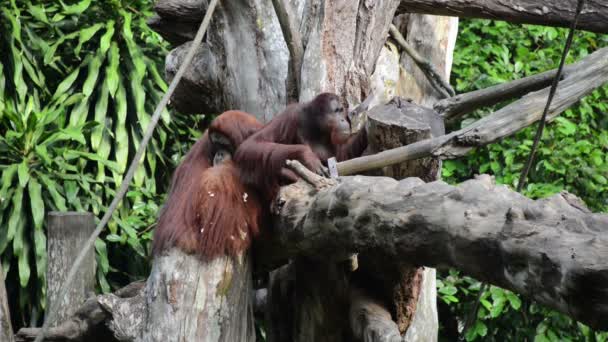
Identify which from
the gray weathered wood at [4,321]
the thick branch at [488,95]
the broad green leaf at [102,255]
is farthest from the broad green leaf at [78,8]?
the thick branch at [488,95]

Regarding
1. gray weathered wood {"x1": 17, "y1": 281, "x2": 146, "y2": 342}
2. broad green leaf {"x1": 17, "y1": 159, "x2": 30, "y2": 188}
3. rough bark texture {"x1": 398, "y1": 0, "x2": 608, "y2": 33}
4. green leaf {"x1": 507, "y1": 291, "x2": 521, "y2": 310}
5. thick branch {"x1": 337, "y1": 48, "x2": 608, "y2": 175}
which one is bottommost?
green leaf {"x1": 507, "y1": 291, "x2": 521, "y2": 310}

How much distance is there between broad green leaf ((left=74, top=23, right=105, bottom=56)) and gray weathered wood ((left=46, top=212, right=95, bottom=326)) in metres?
Answer: 2.86

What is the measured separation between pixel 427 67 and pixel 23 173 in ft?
11.0

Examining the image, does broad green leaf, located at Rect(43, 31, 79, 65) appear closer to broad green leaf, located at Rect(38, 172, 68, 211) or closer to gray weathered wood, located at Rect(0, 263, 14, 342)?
broad green leaf, located at Rect(38, 172, 68, 211)

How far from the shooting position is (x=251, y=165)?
12.4 ft

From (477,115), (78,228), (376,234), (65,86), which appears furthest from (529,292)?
(65,86)

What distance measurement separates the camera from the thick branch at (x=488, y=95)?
3875mm

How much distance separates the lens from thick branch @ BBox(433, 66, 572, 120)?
388 cm

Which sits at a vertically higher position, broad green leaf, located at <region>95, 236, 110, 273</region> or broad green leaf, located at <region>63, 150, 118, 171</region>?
broad green leaf, located at <region>63, 150, 118, 171</region>

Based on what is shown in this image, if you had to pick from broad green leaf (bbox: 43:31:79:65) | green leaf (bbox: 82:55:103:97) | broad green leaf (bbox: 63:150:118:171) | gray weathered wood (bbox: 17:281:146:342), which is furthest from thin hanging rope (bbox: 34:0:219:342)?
broad green leaf (bbox: 43:31:79:65)

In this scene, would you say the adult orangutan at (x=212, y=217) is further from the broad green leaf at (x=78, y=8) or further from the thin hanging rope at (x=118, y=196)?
the broad green leaf at (x=78, y=8)

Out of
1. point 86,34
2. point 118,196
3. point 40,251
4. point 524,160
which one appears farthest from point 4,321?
point 86,34

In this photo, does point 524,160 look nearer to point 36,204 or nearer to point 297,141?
point 297,141

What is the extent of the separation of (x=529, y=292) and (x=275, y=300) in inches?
89.2
